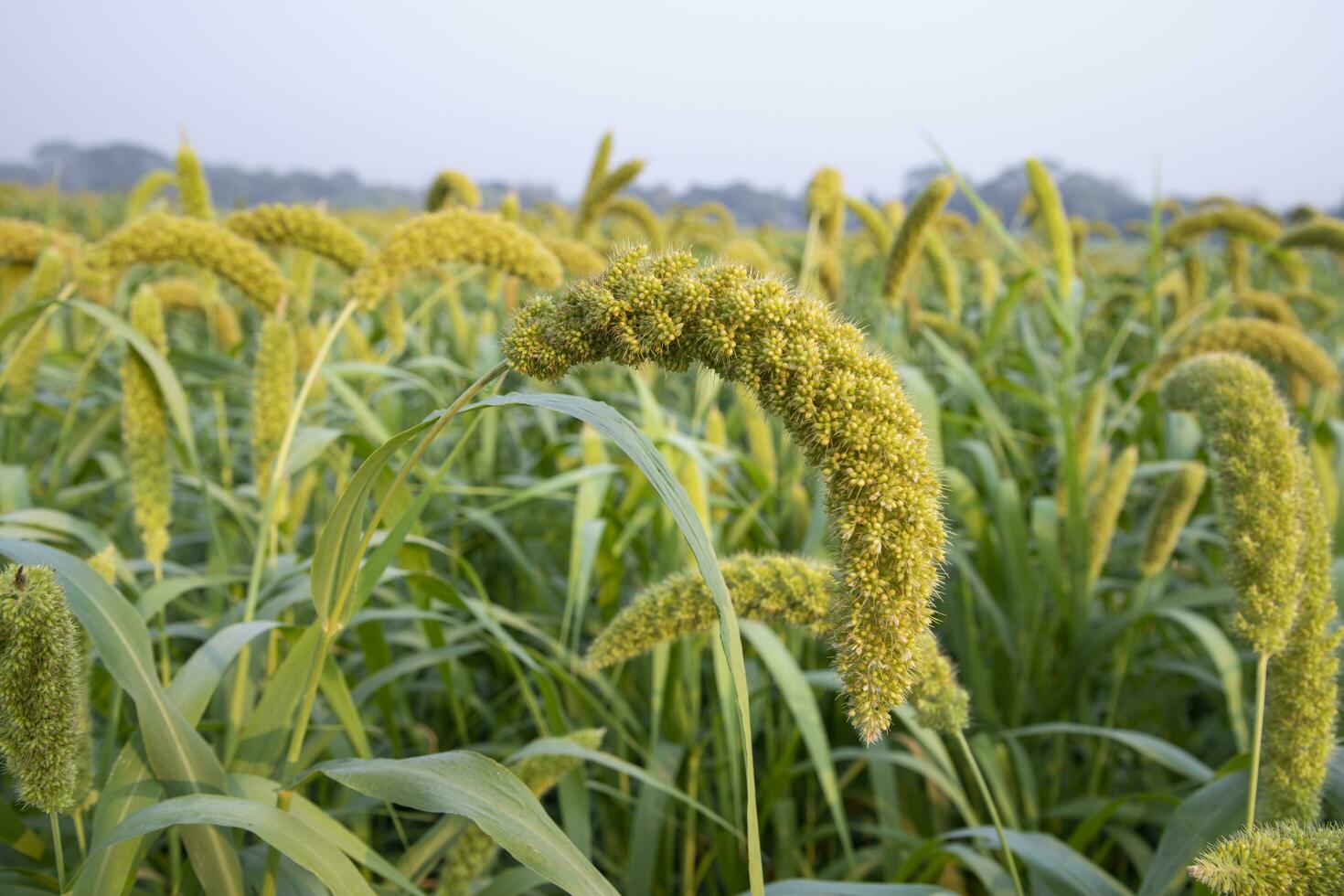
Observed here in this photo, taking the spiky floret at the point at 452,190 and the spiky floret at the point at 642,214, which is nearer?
the spiky floret at the point at 452,190

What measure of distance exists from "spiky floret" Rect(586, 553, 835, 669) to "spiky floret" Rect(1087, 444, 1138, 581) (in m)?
1.43

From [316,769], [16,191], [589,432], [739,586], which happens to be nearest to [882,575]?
[739,586]

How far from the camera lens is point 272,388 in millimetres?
2016

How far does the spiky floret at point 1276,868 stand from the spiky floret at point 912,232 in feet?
8.52

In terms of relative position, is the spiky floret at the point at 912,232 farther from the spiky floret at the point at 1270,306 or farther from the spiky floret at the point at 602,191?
the spiky floret at the point at 1270,306

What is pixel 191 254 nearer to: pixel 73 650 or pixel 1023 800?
pixel 73 650

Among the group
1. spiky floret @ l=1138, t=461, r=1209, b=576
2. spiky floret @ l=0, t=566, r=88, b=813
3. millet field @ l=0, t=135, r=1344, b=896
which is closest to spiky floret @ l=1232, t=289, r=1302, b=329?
millet field @ l=0, t=135, r=1344, b=896

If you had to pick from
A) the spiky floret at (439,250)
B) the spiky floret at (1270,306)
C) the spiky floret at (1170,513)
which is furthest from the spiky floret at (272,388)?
the spiky floret at (1270,306)

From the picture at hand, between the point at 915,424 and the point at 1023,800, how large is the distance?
2.21 metres

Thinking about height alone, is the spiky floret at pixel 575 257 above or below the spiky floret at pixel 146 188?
below

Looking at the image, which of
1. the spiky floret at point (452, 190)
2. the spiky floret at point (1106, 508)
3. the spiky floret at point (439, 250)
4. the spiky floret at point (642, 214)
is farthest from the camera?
the spiky floret at point (642, 214)

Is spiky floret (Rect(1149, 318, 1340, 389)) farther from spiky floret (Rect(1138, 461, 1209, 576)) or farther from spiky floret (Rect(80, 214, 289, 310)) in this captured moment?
spiky floret (Rect(80, 214, 289, 310))

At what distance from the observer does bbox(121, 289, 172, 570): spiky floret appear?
1.93 meters

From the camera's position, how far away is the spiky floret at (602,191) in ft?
13.3
